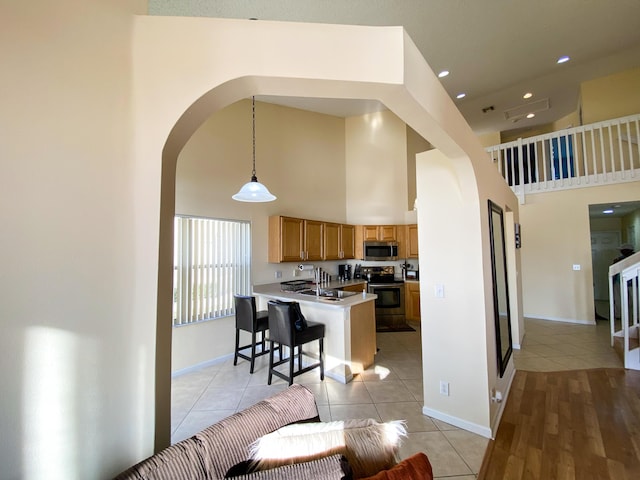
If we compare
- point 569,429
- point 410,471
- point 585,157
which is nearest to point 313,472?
point 410,471

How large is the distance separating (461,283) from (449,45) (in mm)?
3821

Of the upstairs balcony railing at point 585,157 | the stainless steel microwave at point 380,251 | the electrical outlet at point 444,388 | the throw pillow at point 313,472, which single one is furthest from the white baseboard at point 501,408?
the upstairs balcony railing at point 585,157

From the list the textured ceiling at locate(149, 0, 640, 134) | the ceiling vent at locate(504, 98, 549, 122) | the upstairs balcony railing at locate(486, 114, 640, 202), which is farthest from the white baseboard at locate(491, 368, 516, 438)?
the ceiling vent at locate(504, 98, 549, 122)

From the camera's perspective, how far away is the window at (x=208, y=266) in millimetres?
3525

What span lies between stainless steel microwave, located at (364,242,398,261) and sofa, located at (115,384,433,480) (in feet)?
16.3

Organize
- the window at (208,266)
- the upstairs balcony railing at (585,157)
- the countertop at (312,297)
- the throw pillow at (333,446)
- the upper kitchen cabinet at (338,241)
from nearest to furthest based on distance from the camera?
1. the throw pillow at (333,446)
2. the countertop at (312,297)
3. the window at (208,266)
4. the upstairs balcony railing at (585,157)
5. the upper kitchen cabinet at (338,241)

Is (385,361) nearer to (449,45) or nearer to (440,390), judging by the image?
(440,390)

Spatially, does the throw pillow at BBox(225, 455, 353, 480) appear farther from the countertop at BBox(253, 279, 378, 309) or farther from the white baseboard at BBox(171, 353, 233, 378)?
the white baseboard at BBox(171, 353, 233, 378)

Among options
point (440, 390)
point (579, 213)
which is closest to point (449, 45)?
point (579, 213)

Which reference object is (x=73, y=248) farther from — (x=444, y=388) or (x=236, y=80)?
(x=444, y=388)

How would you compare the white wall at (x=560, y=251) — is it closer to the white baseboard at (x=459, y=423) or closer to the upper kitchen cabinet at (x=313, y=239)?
the upper kitchen cabinet at (x=313, y=239)

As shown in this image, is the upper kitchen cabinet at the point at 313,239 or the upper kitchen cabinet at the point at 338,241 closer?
the upper kitchen cabinet at the point at 313,239

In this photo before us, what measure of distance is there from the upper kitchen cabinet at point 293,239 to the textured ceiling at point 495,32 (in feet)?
7.47

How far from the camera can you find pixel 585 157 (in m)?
5.27
